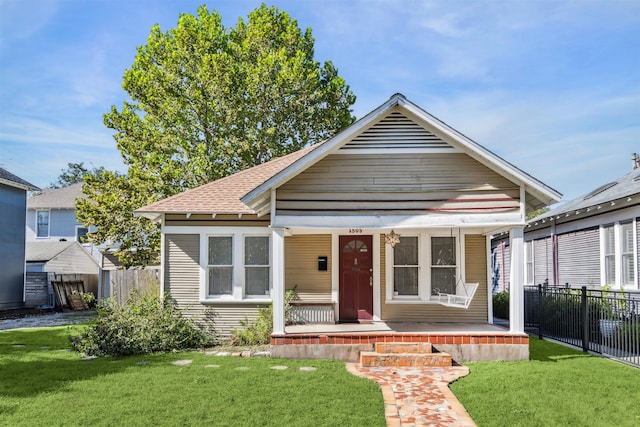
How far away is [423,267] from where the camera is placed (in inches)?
514

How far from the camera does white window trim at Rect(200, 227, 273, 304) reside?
1302 centimetres

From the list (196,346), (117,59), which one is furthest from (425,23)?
(117,59)

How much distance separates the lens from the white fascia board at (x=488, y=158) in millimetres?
10312

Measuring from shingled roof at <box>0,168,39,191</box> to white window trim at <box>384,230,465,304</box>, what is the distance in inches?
670

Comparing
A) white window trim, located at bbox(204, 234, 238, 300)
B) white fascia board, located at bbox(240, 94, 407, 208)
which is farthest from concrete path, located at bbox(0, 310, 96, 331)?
white fascia board, located at bbox(240, 94, 407, 208)

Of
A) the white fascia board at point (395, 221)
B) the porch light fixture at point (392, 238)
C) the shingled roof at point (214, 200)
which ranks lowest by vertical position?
the porch light fixture at point (392, 238)

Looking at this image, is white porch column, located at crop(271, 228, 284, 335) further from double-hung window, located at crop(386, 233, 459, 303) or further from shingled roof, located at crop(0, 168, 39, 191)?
shingled roof, located at crop(0, 168, 39, 191)

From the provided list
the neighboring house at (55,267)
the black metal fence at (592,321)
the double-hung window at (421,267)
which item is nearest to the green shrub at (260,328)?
the double-hung window at (421,267)

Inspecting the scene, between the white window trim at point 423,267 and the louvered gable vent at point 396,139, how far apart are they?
2.80 m

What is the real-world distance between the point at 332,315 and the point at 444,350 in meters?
3.01

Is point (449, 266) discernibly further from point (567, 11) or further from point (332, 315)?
point (567, 11)

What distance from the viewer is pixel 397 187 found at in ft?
35.4

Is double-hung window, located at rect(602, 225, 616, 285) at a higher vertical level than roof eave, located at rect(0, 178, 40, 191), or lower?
lower

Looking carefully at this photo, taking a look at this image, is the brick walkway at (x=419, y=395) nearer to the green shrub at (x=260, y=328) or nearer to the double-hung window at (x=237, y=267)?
the green shrub at (x=260, y=328)
